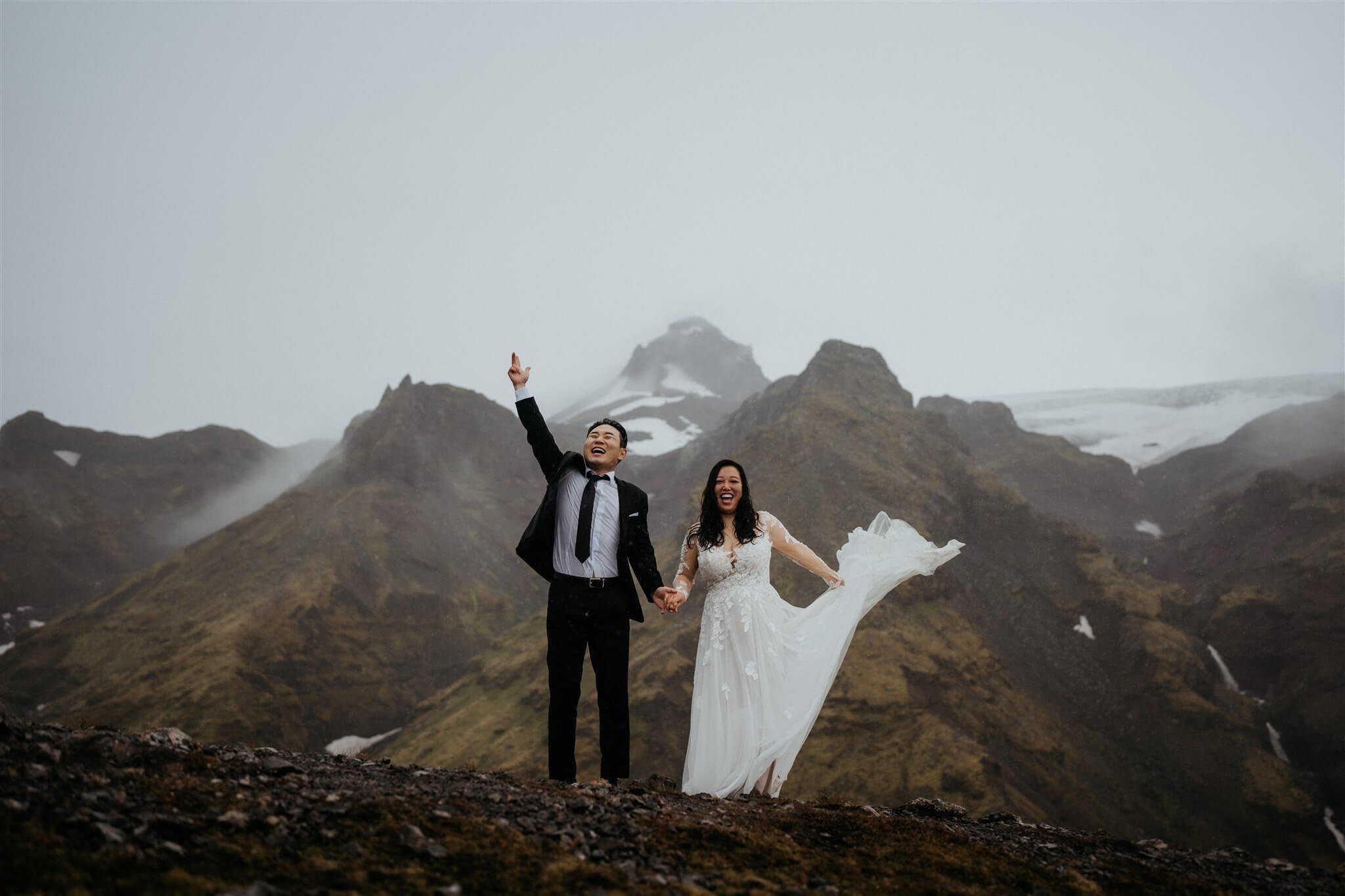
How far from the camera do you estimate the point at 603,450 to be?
691cm

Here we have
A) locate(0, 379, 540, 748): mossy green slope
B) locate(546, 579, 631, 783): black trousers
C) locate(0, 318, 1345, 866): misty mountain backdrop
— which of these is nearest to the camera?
locate(546, 579, 631, 783): black trousers

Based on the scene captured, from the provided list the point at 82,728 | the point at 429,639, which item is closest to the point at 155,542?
the point at 429,639

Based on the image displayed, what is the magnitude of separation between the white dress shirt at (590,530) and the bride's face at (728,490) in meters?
1.38

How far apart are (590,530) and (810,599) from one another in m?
36.6

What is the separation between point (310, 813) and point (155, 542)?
341 ft

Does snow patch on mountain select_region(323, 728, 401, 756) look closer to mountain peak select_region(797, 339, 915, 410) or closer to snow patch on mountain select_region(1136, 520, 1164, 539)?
mountain peak select_region(797, 339, 915, 410)

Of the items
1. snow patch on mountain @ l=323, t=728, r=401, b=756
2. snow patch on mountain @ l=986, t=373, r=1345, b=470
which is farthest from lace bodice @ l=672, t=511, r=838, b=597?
snow patch on mountain @ l=986, t=373, r=1345, b=470

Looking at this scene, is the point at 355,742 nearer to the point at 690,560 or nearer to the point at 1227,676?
the point at 690,560

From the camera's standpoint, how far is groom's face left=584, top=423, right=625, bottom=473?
22.7 ft

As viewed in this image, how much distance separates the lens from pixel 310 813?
4258 millimetres

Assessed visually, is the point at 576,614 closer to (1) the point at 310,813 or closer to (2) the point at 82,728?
(1) the point at 310,813

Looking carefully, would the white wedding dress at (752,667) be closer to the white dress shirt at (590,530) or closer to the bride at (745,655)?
the bride at (745,655)

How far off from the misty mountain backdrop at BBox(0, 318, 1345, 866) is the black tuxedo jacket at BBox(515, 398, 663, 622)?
20426 millimetres

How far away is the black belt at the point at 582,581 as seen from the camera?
6.49 metres
